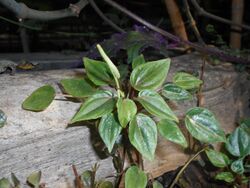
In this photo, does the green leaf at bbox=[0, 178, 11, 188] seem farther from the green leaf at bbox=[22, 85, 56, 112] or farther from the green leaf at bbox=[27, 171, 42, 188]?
the green leaf at bbox=[22, 85, 56, 112]

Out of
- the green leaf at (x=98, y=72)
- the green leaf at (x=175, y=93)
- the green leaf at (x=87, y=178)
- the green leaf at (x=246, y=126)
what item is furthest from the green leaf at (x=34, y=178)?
the green leaf at (x=246, y=126)

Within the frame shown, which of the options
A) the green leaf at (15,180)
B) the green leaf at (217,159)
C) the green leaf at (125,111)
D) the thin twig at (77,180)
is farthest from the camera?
the green leaf at (217,159)

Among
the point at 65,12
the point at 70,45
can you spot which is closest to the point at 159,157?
the point at 65,12

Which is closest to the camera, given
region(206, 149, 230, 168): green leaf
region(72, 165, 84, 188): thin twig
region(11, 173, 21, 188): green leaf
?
region(11, 173, 21, 188): green leaf

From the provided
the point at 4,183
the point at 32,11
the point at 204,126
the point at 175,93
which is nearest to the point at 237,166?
the point at 204,126

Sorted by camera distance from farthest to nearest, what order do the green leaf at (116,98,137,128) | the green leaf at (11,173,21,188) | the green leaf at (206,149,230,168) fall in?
1. the green leaf at (206,149,230,168)
2. the green leaf at (11,173,21,188)
3. the green leaf at (116,98,137,128)

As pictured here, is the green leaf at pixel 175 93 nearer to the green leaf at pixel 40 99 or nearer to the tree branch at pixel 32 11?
the green leaf at pixel 40 99

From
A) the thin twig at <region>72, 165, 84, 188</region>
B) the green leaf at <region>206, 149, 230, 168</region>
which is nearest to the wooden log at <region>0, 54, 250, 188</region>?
the thin twig at <region>72, 165, 84, 188</region>

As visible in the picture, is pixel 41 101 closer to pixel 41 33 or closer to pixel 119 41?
pixel 119 41
